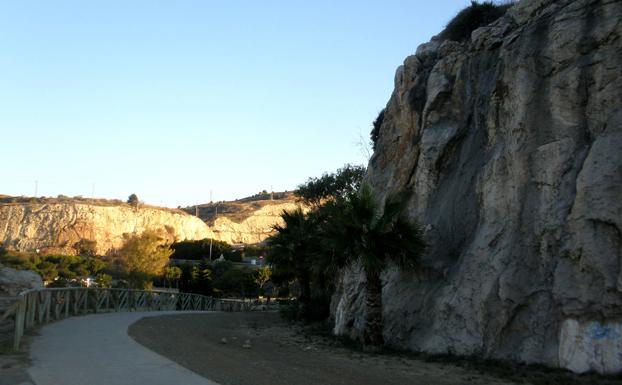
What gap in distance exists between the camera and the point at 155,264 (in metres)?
→ 60.5

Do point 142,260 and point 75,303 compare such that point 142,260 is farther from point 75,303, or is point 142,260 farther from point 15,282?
point 15,282

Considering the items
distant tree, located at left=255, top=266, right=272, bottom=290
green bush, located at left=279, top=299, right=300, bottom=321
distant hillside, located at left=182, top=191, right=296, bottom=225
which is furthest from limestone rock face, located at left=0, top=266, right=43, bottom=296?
distant hillside, located at left=182, top=191, right=296, bottom=225

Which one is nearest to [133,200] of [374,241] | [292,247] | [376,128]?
[376,128]

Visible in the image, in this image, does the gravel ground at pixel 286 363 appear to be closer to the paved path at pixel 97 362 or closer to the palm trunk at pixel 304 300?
the paved path at pixel 97 362

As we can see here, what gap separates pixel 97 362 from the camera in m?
10.9

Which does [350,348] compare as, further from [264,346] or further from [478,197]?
[478,197]

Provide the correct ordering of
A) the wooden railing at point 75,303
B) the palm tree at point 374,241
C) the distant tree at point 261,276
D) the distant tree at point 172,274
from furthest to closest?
the distant tree at point 261,276
the distant tree at point 172,274
the palm tree at point 374,241
the wooden railing at point 75,303

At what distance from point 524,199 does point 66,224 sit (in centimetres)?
10217

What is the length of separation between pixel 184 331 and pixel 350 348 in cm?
585

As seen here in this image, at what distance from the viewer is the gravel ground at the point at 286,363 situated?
10.5 metres

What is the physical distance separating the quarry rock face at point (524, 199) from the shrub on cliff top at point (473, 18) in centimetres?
453

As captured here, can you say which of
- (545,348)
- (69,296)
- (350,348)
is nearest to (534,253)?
(545,348)

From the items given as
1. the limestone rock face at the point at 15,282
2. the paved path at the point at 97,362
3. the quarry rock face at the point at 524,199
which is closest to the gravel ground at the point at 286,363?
the paved path at the point at 97,362

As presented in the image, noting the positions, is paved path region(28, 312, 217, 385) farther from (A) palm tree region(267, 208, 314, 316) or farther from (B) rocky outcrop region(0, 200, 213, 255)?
(B) rocky outcrop region(0, 200, 213, 255)
